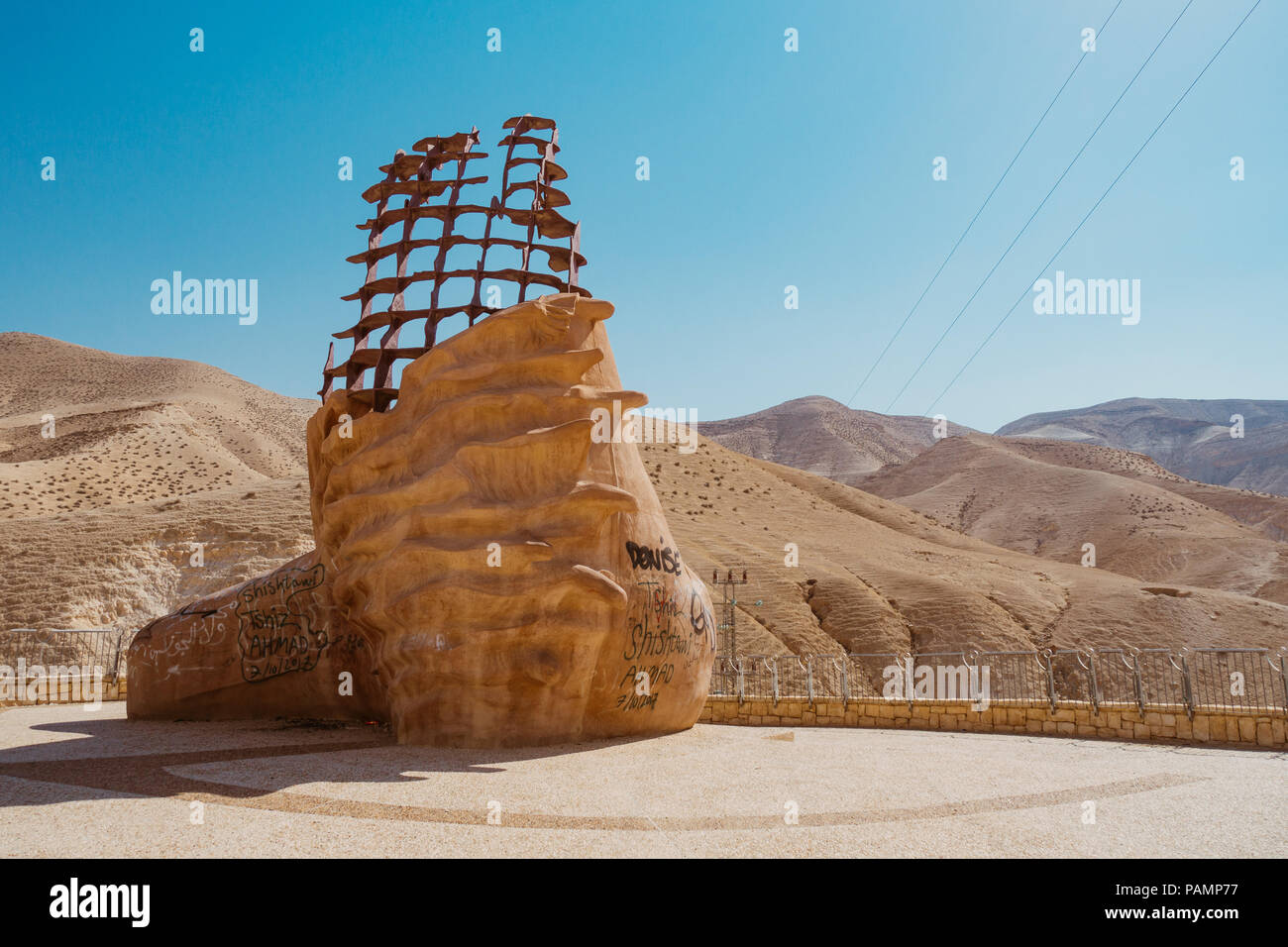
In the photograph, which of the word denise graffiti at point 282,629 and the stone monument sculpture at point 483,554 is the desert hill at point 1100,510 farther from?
the word denise graffiti at point 282,629

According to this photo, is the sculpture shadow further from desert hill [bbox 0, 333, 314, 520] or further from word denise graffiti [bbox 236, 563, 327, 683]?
desert hill [bbox 0, 333, 314, 520]

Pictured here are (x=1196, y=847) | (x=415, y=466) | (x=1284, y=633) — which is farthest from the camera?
(x=1284, y=633)

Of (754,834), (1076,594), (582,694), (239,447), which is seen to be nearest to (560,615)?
(582,694)

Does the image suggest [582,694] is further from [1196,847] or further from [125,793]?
[1196,847]

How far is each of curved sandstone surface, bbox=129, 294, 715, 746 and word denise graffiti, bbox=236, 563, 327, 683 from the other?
71.3 inches

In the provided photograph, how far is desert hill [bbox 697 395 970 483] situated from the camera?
139m

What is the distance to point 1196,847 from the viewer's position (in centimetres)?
706

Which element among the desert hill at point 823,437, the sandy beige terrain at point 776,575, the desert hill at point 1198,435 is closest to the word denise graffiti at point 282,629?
the sandy beige terrain at point 776,575

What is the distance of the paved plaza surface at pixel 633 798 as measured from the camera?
705cm

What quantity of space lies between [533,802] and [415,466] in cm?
547

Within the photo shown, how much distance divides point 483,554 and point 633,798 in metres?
3.90

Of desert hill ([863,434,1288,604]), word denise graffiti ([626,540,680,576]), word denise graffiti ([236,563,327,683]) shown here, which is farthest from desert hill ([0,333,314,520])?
desert hill ([863,434,1288,604])

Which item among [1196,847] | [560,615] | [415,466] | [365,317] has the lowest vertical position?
[1196,847]

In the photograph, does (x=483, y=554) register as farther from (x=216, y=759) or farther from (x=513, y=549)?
(x=216, y=759)
